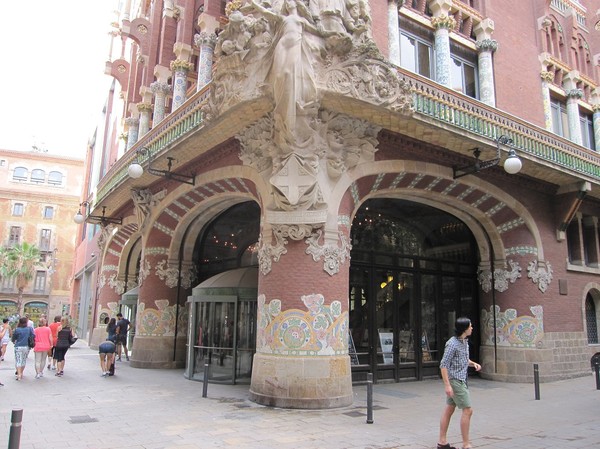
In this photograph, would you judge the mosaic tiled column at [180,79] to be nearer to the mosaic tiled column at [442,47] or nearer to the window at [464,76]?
the mosaic tiled column at [442,47]

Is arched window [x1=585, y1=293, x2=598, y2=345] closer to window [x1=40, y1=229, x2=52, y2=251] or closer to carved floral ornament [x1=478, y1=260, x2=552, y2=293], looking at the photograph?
carved floral ornament [x1=478, y1=260, x2=552, y2=293]

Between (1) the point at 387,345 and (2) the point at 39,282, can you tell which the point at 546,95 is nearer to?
(1) the point at 387,345

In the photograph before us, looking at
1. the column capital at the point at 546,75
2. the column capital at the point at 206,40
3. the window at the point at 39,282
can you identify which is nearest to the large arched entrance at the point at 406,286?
the column capital at the point at 546,75

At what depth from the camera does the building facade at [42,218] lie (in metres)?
59.8

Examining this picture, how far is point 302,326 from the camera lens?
419 inches

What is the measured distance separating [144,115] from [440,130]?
13322 millimetres

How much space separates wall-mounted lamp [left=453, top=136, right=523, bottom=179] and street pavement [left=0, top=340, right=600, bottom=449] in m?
5.28

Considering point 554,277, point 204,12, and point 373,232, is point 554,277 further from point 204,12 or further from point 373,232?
point 204,12

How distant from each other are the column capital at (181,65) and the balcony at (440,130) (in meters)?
2.54

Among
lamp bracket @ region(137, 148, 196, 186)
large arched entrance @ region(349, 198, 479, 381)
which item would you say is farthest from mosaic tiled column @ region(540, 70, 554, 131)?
lamp bracket @ region(137, 148, 196, 186)

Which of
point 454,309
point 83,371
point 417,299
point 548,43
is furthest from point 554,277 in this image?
point 83,371

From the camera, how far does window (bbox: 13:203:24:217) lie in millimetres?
60000

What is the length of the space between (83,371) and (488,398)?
39.0 ft

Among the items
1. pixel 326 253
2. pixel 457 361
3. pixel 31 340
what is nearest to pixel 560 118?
pixel 326 253
